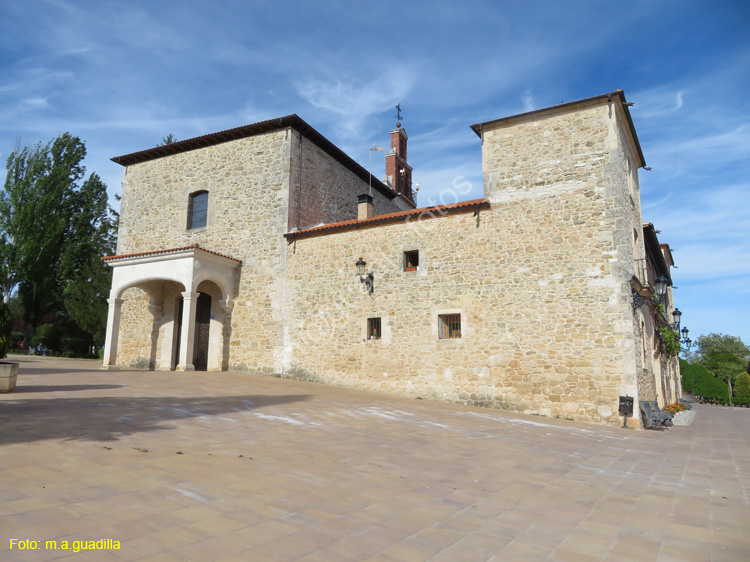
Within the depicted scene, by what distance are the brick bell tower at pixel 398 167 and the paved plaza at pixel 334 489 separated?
15.5 m

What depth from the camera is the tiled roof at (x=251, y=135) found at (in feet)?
51.1

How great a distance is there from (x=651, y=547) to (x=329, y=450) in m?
3.36

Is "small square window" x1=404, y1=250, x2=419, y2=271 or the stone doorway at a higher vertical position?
"small square window" x1=404, y1=250, x2=419, y2=271

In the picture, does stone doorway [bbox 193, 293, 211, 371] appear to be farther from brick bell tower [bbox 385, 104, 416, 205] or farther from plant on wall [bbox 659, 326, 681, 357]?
plant on wall [bbox 659, 326, 681, 357]

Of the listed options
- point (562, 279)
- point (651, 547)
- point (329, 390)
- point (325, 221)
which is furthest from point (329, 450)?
point (325, 221)

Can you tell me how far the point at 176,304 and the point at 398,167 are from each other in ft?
38.2

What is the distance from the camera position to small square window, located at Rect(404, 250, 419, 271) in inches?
524

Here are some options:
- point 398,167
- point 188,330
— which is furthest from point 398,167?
point 188,330

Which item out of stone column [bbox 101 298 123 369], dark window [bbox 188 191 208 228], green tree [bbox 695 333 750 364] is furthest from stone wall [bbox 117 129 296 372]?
green tree [bbox 695 333 750 364]

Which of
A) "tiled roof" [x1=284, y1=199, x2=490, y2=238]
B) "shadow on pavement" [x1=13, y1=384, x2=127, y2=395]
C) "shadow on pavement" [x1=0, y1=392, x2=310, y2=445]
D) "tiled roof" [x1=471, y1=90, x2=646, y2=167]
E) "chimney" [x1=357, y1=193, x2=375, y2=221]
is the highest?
"tiled roof" [x1=471, y1=90, x2=646, y2=167]

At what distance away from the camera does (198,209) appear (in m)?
17.0

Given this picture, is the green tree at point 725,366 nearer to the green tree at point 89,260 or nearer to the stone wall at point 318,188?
the stone wall at point 318,188

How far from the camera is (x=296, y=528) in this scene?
3273mm

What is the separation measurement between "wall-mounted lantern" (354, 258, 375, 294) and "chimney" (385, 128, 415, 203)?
8.90 meters
